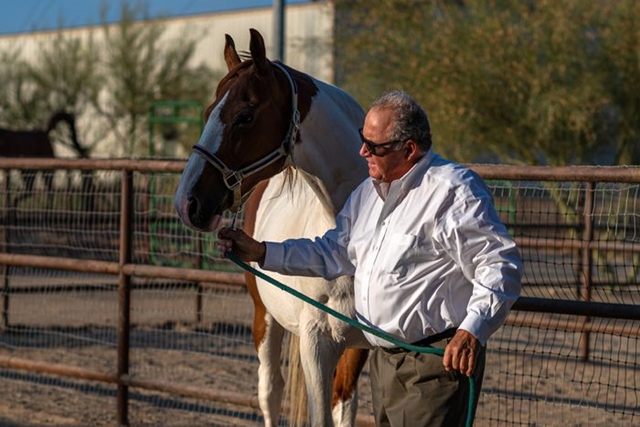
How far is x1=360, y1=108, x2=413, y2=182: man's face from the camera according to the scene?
10.5 feet

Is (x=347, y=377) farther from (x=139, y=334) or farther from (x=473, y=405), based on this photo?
(x=139, y=334)

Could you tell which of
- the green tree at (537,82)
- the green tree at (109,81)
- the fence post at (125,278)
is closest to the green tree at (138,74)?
the green tree at (109,81)

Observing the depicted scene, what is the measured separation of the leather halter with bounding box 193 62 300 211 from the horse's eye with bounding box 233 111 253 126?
0.49ft

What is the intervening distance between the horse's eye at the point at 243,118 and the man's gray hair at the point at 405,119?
0.62m

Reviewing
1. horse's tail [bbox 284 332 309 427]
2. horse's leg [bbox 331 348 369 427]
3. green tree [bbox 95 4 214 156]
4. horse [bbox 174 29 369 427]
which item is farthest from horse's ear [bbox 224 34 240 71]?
green tree [bbox 95 4 214 156]

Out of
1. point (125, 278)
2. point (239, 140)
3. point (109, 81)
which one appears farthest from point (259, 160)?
point (109, 81)

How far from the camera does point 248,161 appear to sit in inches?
147

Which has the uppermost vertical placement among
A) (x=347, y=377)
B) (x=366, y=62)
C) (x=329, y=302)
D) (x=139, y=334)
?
(x=366, y=62)

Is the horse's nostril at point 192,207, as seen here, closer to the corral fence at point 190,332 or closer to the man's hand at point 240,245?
the man's hand at point 240,245

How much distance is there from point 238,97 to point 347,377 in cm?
129

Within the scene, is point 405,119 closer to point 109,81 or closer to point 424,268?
point 424,268

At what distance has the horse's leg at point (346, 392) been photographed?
171 inches

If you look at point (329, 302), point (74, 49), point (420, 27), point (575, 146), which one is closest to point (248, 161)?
point (329, 302)

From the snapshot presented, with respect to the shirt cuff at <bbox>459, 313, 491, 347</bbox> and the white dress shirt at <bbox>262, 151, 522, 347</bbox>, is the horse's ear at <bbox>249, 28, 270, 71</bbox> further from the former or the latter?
the shirt cuff at <bbox>459, 313, 491, 347</bbox>
